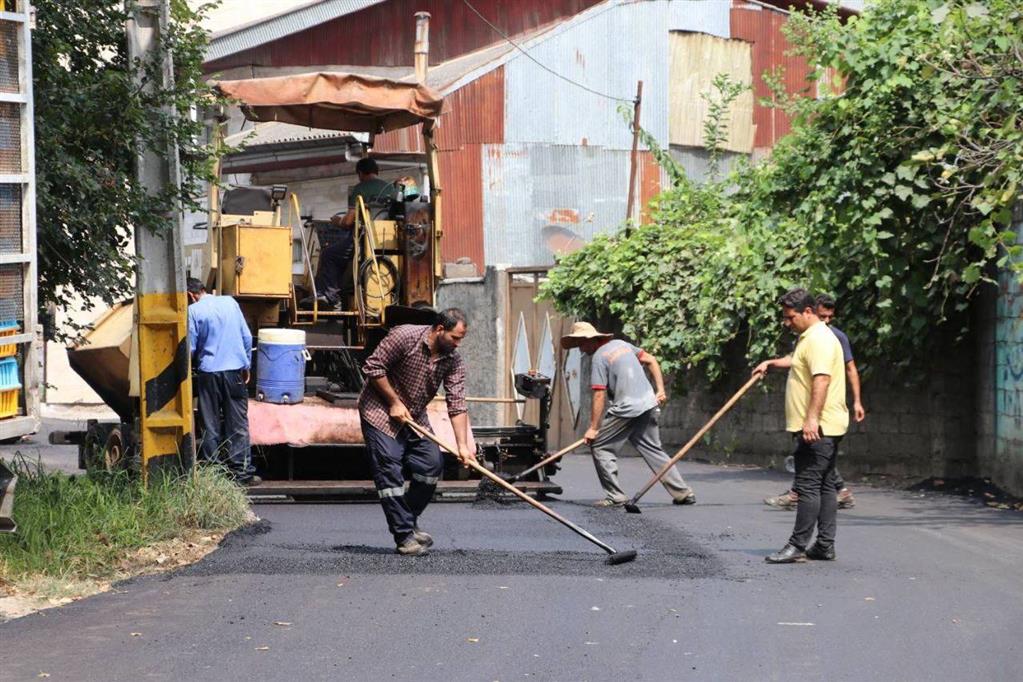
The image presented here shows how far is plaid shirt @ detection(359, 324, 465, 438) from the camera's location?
32.9 ft

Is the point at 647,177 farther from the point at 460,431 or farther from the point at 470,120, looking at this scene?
the point at 460,431

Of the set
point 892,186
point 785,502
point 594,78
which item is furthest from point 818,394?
point 594,78

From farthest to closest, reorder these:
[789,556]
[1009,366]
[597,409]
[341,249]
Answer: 1. [341,249]
2. [1009,366]
3. [597,409]
4. [789,556]

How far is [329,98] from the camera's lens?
1371 cm

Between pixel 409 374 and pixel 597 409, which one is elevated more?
pixel 409 374

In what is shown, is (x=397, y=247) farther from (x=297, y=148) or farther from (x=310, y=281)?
(x=297, y=148)

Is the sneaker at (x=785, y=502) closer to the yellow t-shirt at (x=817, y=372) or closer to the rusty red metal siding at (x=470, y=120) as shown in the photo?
the yellow t-shirt at (x=817, y=372)

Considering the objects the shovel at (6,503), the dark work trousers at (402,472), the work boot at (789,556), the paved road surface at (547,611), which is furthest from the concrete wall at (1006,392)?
the shovel at (6,503)

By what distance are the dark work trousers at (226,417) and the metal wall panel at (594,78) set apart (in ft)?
47.9

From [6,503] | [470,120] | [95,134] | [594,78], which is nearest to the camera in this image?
[6,503]

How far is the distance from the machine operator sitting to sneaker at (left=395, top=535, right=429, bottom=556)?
4.71 m

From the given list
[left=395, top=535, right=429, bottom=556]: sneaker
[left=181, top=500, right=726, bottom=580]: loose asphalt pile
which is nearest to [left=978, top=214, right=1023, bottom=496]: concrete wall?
[left=181, top=500, right=726, bottom=580]: loose asphalt pile

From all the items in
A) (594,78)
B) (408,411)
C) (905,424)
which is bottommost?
(905,424)

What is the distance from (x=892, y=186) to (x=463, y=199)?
12857 millimetres
